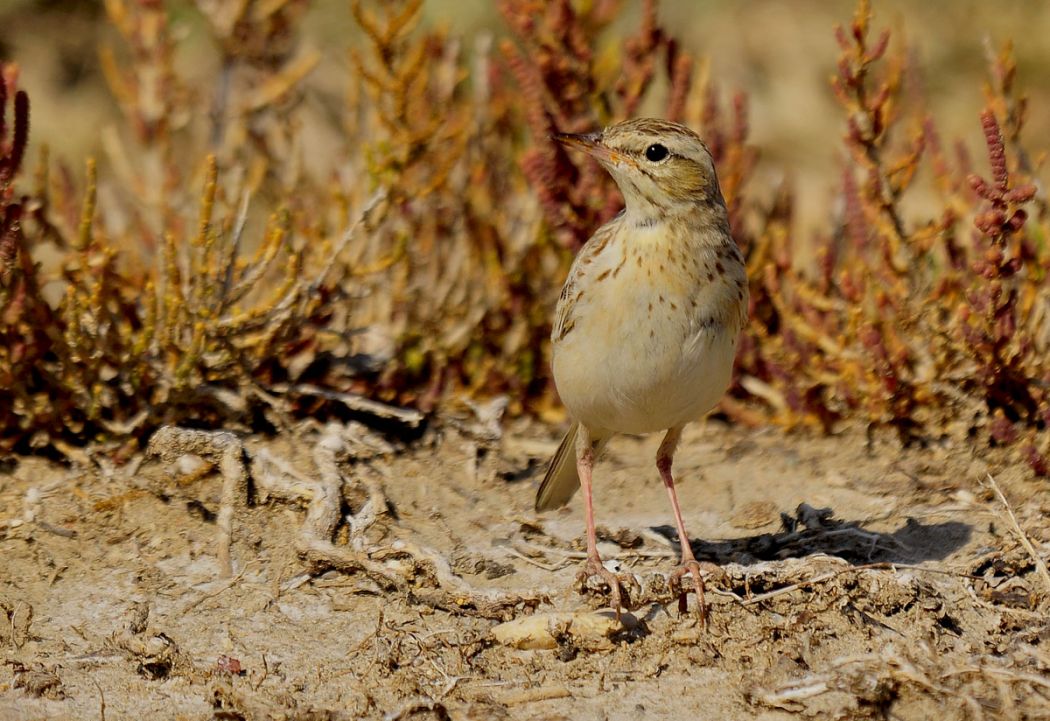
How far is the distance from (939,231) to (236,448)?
279 cm

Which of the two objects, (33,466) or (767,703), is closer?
(767,703)

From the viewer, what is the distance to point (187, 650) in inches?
157

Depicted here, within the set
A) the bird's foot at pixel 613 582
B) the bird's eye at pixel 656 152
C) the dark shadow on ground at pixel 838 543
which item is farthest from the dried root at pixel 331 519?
the bird's eye at pixel 656 152

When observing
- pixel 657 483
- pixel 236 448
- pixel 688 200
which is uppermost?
pixel 688 200

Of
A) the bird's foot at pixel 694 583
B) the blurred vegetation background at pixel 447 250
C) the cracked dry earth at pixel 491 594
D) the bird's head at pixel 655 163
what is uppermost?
the bird's head at pixel 655 163

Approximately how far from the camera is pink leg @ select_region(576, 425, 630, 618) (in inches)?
162

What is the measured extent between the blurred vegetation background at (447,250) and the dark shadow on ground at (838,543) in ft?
1.93

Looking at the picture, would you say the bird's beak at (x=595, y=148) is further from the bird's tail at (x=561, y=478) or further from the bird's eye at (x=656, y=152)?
the bird's tail at (x=561, y=478)

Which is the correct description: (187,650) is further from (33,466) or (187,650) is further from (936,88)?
(936,88)

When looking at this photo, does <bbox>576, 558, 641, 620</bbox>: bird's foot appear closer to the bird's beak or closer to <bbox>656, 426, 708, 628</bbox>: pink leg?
<bbox>656, 426, 708, 628</bbox>: pink leg

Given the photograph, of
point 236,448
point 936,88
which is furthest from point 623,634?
point 936,88

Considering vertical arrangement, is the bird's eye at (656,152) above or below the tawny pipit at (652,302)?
above

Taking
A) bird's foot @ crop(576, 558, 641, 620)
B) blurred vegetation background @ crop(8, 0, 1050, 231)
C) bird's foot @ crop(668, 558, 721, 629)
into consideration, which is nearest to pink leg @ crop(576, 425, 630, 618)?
bird's foot @ crop(576, 558, 641, 620)

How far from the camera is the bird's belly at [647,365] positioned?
4.11 metres
